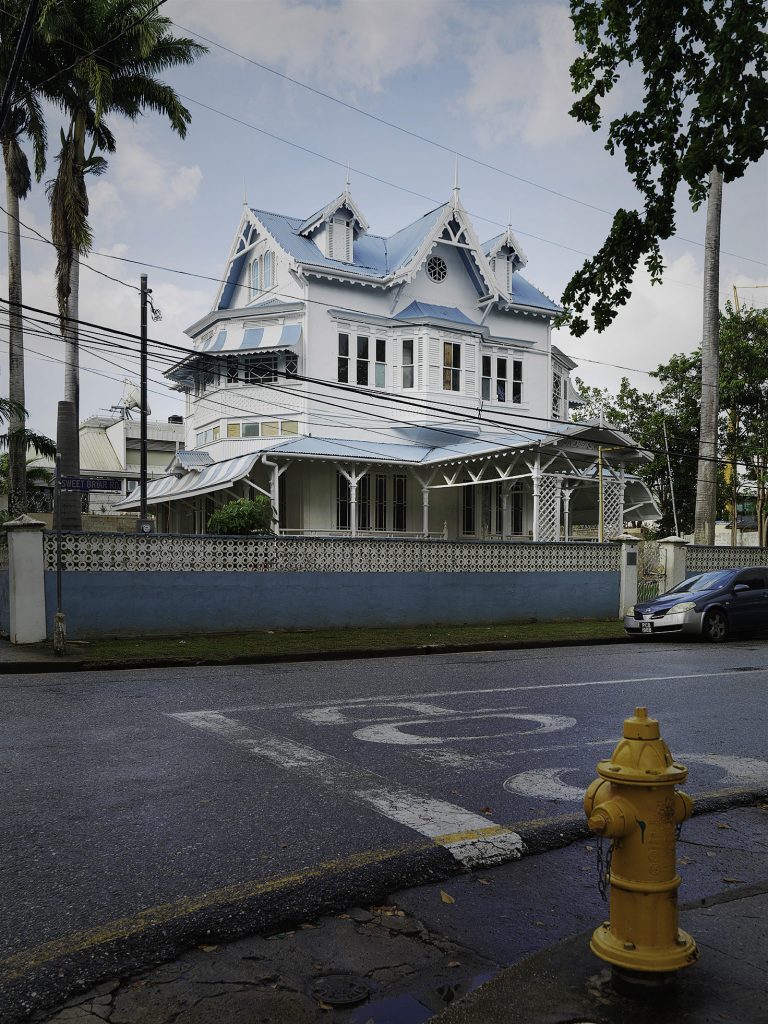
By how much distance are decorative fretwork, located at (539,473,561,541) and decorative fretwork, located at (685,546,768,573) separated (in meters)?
3.60

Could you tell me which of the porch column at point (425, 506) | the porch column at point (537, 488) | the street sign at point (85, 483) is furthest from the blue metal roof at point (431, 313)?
the street sign at point (85, 483)

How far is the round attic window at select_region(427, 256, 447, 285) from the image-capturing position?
99.8 ft

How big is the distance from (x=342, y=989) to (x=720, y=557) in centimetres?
2346

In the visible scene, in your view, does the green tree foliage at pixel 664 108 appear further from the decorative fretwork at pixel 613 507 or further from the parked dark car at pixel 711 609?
the decorative fretwork at pixel 613 507

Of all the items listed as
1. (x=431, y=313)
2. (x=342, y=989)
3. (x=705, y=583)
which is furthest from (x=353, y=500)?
(x=342, y=989)

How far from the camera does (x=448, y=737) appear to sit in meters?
7.35

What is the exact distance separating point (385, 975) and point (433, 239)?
28131 mm

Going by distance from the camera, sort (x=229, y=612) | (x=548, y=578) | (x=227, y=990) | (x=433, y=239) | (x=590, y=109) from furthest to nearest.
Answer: (x=433, y=239) < (x=548, y=578) < (x=229, y=612) < (x=590, y=109) < (x=227, y=990)

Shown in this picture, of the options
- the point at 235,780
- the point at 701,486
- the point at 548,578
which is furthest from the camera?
the point at 701,486

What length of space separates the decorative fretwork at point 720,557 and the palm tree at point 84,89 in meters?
16.3

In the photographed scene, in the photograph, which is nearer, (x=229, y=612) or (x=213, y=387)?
(x=229, y=612)

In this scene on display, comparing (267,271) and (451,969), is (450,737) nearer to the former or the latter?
(451,969)

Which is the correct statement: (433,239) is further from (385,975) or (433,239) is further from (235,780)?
(385,975)

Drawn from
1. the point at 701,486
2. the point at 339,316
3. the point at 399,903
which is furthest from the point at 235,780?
the point at 339,316
